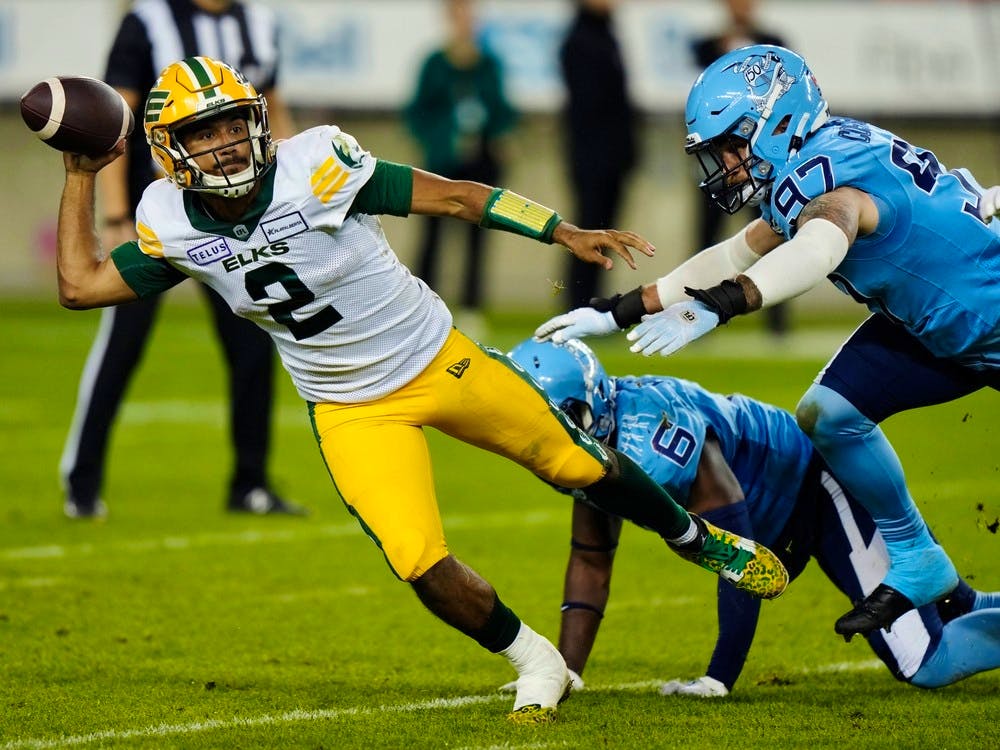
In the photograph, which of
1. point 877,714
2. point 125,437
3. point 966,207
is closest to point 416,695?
point 877,714

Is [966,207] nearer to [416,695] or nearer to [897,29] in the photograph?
[416,695]

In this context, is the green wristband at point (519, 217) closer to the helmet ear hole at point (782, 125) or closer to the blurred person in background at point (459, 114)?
the helmet ear hole at point (782, 125)

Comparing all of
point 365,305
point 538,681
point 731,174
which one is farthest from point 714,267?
point 538,681

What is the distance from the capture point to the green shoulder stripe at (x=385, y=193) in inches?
157

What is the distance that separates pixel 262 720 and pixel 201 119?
1.44m

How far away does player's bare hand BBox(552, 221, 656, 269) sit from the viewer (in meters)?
3.95

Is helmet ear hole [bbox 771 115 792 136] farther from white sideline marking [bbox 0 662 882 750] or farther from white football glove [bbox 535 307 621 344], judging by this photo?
white sideline marking [bbox 0 662 882 750]

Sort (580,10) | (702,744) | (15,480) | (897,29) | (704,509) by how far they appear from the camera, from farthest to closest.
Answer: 1. (897,29)
2. (580,10)
3. (15,480)
4. (704,509)
5. (702,744)

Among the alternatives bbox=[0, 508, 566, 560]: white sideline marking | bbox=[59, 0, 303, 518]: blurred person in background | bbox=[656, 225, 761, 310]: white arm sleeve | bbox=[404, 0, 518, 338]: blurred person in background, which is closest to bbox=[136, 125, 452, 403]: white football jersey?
bbox=[656, 225, 761, 310]: white arm sleeve

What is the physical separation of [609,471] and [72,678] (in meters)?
1.56

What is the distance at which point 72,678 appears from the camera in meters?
4.35

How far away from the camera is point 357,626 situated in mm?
5082

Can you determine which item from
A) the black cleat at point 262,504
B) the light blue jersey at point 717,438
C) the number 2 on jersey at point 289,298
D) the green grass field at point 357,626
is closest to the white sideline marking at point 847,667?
the green grass field at point 357,626

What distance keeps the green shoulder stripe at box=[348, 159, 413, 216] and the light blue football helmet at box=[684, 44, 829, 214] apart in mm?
706
